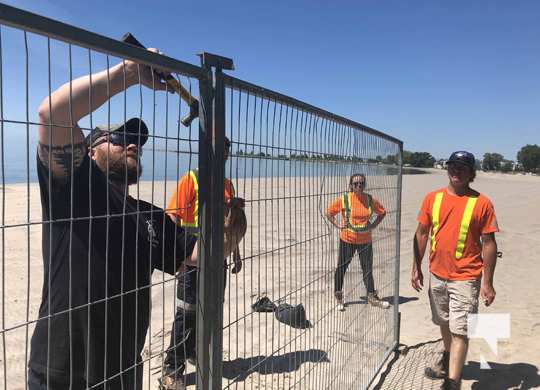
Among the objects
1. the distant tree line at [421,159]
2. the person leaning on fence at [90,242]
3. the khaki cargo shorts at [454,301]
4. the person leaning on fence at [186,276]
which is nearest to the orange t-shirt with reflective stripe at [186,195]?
the person leaning on fence at [186,276]

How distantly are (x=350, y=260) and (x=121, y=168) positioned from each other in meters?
2.65

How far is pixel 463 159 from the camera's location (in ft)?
12.6

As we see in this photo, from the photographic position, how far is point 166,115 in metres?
1.56

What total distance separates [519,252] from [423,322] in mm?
5979

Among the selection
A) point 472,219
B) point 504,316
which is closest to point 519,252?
point 504,316

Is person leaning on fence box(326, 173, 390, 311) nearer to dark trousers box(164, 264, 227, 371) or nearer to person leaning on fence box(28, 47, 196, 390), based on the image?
dark trousers box(164, 264, 227, 371)

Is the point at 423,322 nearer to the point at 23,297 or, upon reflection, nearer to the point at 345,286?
the point at 345,286

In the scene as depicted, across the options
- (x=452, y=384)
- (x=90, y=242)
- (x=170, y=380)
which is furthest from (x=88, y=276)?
(x=452, y=384)

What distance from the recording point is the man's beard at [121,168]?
160cm

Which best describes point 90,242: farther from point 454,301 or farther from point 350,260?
point 454,301

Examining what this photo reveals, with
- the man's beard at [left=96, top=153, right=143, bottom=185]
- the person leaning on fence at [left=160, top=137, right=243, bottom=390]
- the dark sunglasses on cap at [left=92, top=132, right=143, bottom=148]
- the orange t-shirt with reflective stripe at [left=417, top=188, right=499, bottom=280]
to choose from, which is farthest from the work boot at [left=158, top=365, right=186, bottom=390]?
the orange t-shirt with reflective stripe at [left=417, top=188, right=499, bottom=280]

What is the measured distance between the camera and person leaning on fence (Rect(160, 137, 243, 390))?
1832mm

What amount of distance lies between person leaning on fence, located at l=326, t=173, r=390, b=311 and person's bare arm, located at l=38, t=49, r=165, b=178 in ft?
6.81

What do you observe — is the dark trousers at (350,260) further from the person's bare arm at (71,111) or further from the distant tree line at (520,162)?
the distant tree line at (520,162)
